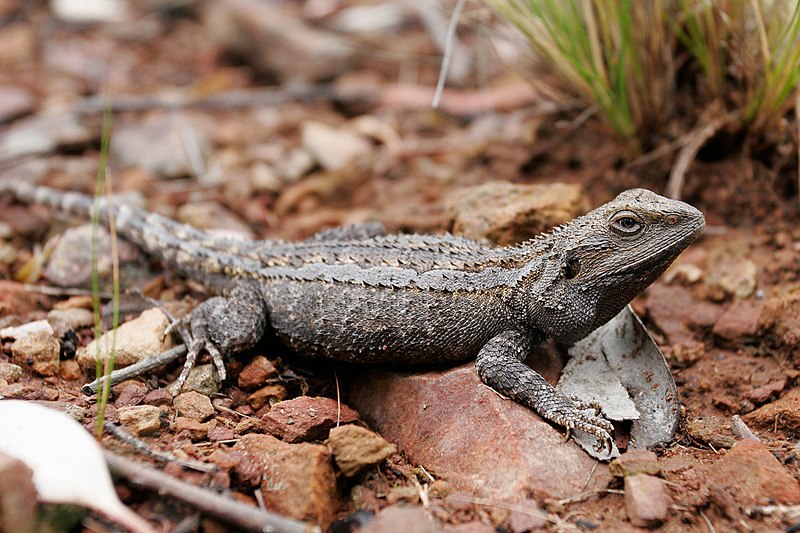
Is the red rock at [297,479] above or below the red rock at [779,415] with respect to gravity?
below

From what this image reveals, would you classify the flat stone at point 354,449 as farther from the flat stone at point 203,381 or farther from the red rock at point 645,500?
the red rock at point 645,500

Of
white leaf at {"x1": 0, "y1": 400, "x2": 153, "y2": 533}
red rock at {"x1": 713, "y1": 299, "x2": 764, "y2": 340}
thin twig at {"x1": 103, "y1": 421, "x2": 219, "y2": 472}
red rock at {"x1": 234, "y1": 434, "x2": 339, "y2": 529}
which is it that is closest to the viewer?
white leaf at {"x1": 0, "y1": 400, "x2": 153, "y2": 533}

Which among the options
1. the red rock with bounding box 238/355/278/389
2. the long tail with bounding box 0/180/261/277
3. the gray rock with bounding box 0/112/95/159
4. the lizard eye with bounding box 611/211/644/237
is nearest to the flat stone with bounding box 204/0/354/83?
the gray rock with bounding box 0/112/95/159

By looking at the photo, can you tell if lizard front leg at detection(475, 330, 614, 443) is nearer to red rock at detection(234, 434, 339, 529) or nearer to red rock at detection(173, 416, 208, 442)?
red rock at detection(234, 434, 339, 529)

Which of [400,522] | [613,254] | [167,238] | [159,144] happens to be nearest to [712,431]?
[613,254]

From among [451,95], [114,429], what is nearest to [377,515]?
[114,429]

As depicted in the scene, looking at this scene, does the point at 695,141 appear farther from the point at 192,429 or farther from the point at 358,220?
the point at 192,429

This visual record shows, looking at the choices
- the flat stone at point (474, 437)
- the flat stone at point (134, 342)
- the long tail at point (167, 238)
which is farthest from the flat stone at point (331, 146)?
the flat stone at point (474, 437)
